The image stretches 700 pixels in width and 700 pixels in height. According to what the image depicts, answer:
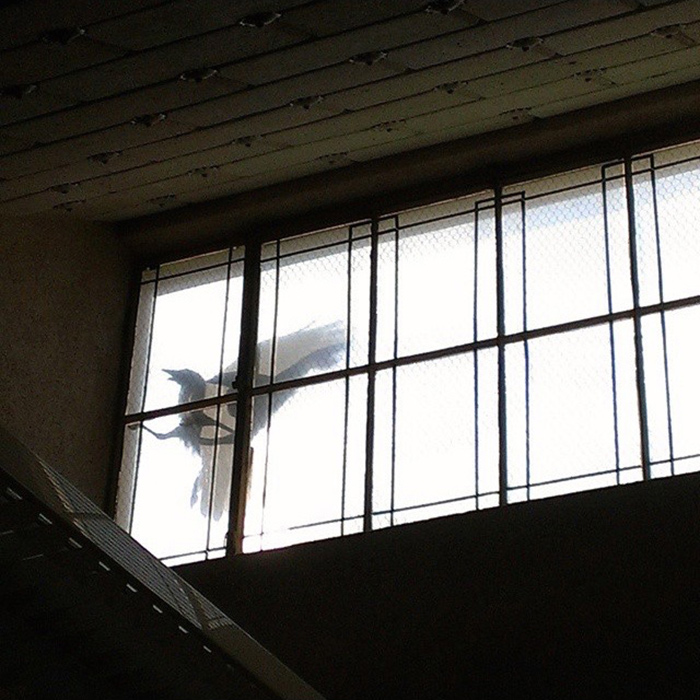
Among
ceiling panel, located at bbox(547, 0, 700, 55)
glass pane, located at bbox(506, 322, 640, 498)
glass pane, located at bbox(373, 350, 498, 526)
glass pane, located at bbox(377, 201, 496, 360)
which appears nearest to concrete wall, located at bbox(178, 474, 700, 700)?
glass pane, located at bbox(373, 350, 498, 526)

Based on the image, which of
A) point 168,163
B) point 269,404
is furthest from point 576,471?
point 168,163

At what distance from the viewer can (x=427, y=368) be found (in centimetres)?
984

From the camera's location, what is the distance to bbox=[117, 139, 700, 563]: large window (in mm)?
9148

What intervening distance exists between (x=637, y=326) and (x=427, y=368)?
144 centimetres

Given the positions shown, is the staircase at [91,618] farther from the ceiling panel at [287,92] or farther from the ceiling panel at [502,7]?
the ceiling panel at [502,7]

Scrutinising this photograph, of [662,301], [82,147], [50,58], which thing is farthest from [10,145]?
[662,301]

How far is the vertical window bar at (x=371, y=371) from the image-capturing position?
9602 millimetres

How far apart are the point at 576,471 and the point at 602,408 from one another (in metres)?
0.43

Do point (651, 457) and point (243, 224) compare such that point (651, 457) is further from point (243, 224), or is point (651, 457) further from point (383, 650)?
point (243, 224)

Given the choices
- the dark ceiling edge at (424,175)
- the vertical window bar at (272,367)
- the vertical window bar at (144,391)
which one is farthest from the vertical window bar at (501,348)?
the vertical window bar at (144,391)

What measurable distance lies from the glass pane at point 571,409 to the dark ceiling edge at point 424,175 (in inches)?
51.1

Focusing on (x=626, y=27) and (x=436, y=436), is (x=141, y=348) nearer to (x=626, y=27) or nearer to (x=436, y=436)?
(x=436, y=436)

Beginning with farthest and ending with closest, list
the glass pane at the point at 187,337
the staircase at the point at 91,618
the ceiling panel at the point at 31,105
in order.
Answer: the glass pane at the point at 187,337 → the ceiling panel at the point at 31,105 → the staircase at the point at 91,618

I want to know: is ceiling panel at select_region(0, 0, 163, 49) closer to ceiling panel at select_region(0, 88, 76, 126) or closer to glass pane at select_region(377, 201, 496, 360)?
ceiling panel at select_region(0, 88, 76, 126)
